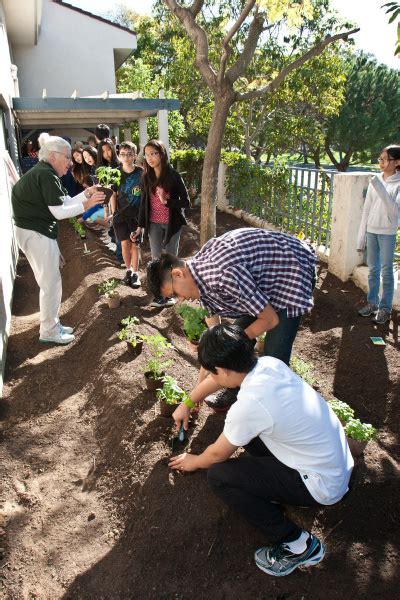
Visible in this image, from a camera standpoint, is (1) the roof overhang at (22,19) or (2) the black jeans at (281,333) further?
(1) the roof overhang at (22,19)

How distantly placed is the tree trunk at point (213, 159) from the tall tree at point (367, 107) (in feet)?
71.0

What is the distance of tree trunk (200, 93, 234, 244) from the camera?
5.44m

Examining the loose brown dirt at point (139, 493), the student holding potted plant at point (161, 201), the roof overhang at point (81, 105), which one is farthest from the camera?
the roof overhang at point (81, 105)

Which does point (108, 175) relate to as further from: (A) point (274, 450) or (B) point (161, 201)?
(A) point (274, 450)

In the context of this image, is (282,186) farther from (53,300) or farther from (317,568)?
(317,568)

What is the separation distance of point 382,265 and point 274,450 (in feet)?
11.4

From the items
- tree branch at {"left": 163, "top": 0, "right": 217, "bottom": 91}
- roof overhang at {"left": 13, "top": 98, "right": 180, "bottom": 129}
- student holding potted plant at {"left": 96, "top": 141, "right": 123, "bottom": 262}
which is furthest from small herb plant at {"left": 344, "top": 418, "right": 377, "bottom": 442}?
roof overhang at {"left": 13, "top": 98, "right": 180, "bottom": 129}

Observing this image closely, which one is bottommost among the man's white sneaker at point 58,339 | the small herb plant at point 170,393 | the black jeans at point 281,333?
the man's white sneaker at point 58,339

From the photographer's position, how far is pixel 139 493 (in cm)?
282

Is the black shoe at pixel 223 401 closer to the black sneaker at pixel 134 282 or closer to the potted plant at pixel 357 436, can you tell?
the potted plant at pixel 357 436

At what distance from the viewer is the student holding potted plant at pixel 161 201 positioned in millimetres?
4965

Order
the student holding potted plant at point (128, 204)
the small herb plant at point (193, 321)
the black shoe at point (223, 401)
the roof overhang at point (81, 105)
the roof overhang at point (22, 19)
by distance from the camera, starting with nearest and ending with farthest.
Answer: the black shoe at point (223, 401)
the small herb plant at point (193, 321)
the student holding potted plant at point (128, 204)
the roof overhang at point (81, 105)
the roof overhang at point (22, 19)

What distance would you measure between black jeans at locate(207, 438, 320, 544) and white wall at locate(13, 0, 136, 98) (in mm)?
15670

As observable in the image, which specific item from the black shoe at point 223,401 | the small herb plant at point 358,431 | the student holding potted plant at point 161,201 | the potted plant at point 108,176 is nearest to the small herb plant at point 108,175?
the potted plant at point 108,176
